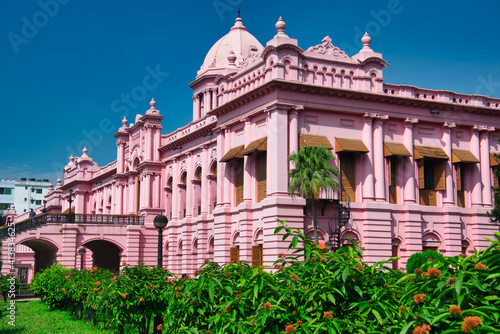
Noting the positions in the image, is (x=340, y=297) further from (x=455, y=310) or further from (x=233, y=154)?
(x=233, y=154)

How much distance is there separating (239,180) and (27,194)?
8993 cm

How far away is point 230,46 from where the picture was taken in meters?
47.1

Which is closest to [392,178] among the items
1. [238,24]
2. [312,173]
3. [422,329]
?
[312,173]

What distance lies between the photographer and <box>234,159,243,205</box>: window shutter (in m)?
30.9

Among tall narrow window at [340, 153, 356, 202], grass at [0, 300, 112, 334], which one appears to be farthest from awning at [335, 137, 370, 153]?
grass at [0, 300, 112, 334]

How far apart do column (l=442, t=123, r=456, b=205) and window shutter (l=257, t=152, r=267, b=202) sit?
374 inches

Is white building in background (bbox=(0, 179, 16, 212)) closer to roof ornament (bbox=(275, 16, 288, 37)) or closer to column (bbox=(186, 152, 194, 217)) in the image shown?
column (bbox=(186, 152, 194, 217))

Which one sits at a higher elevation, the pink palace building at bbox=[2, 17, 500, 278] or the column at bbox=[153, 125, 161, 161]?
the column at bbox=[153, 125, 161, 161]

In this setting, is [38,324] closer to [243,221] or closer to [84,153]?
[243,221]

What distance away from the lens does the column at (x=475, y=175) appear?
31.0 meters

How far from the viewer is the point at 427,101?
30.1 metres

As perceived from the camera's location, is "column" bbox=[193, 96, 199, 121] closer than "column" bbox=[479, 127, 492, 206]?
No

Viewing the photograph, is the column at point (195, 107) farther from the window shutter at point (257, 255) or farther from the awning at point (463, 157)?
the awning at point (463, 157)

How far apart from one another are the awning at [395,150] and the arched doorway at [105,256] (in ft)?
94.7
